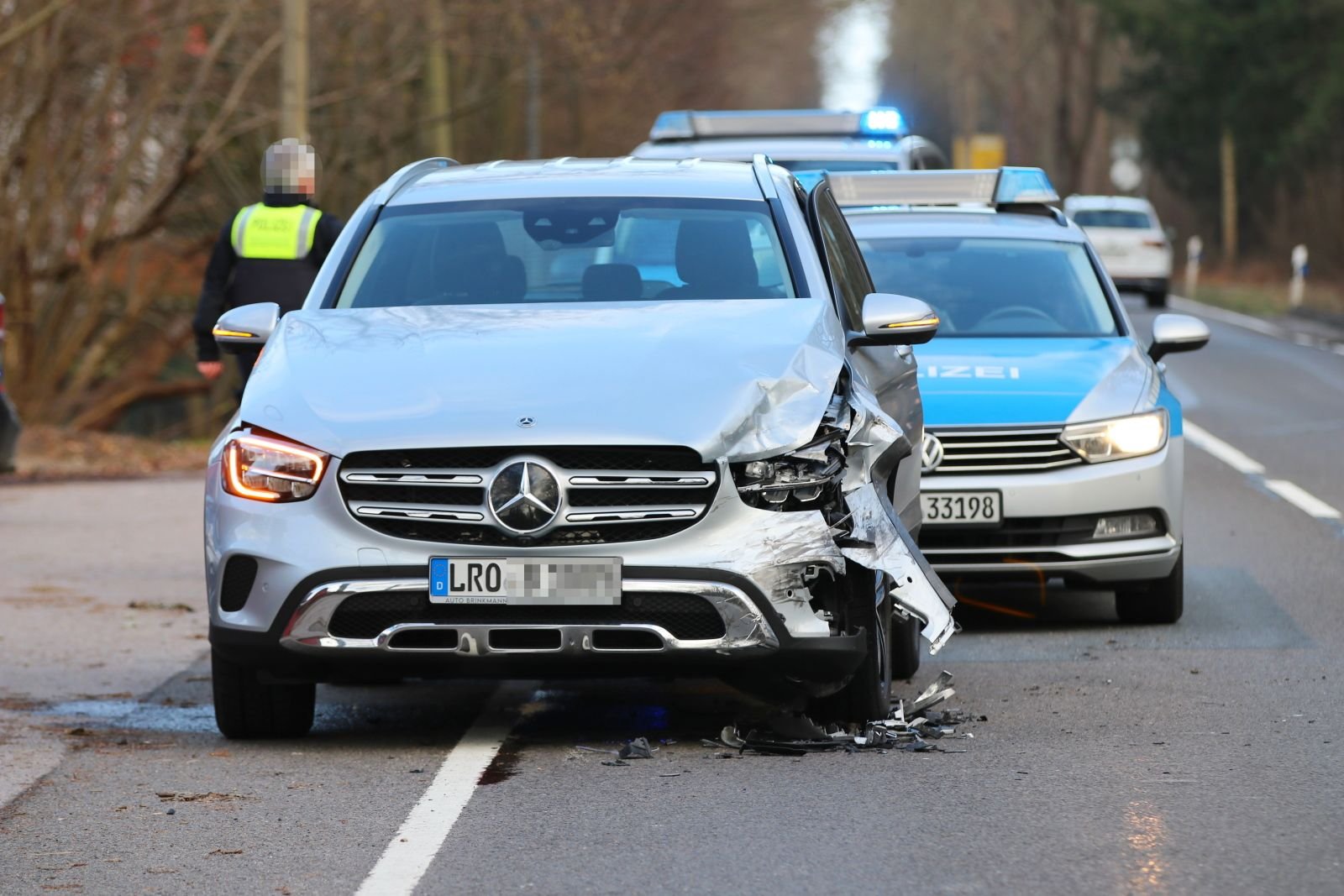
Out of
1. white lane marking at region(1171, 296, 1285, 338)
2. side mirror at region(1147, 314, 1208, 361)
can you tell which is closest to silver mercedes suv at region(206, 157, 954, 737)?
side mirror at region(1147, 314, 1208, 361)

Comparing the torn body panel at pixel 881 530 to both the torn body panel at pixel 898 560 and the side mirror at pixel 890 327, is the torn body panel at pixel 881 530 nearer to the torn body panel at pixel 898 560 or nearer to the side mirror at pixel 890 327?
the torn body panel at pixel 898 560

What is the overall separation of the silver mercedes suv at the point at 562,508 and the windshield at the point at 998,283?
126 inches

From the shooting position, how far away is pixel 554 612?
633cm

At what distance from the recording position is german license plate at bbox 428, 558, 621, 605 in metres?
6.28

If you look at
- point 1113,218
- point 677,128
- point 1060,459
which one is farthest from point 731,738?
point 1113,218

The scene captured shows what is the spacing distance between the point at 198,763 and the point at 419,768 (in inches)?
26.0

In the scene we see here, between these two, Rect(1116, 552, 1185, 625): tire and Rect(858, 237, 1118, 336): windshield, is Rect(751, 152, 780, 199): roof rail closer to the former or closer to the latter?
Rect(858, 237, 1118, 336): windshield

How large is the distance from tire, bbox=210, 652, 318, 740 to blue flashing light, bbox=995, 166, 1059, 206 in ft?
17.8

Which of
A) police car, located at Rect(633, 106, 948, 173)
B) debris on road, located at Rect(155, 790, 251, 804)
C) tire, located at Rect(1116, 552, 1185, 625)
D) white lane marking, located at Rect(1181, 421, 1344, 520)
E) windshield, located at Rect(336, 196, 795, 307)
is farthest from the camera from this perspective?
police car, located at Rect(633, 106, 948, 173)

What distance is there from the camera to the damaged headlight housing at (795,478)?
6348 mm

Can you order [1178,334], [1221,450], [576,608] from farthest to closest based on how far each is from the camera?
[1221,450] < [1178,334] < [576,608]

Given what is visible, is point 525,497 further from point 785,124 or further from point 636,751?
point 785,124

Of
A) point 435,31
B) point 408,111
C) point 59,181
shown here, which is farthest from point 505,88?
point 59,181

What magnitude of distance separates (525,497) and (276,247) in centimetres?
468
